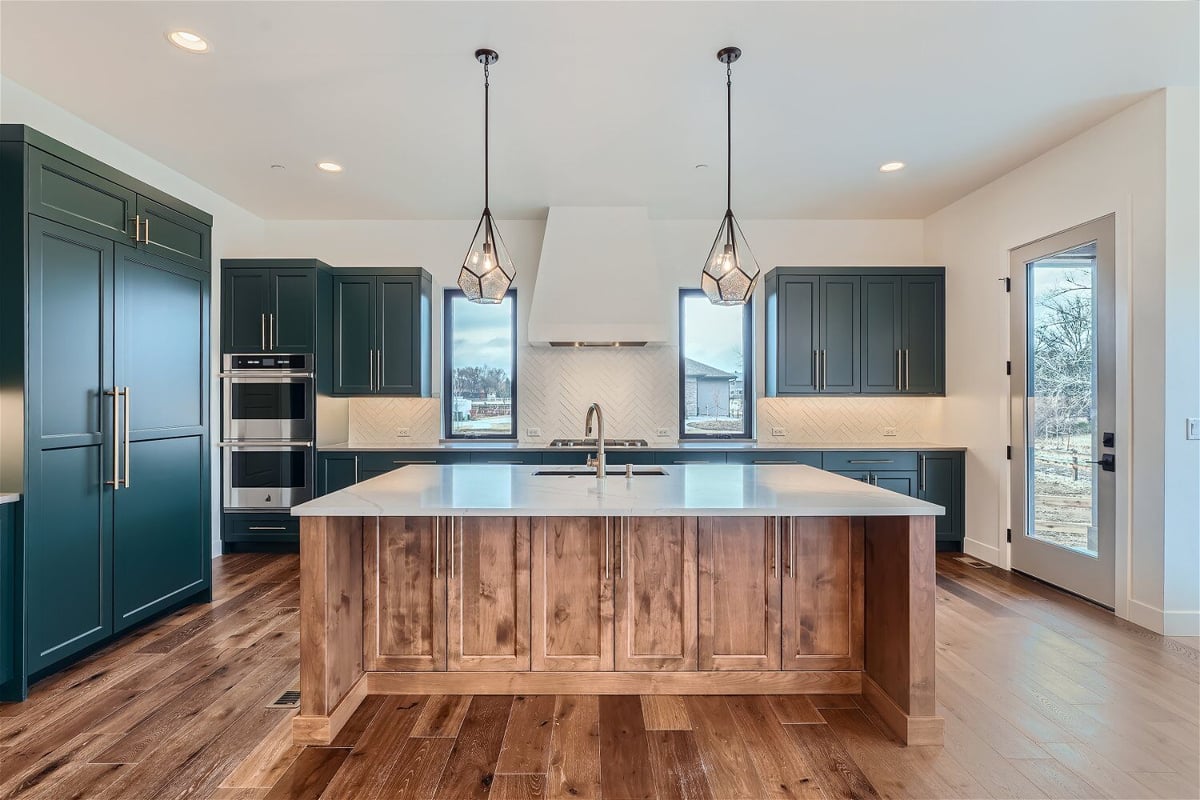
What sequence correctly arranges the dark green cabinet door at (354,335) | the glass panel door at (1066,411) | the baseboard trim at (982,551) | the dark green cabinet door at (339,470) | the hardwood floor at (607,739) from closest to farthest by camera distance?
the hardwood floor at (607,739)
the glass panel door at (1066,411)
the baseboard trim at (982,551)
the dark green cabinet door at (339,470)
the dark green cabinet door at (354,335)

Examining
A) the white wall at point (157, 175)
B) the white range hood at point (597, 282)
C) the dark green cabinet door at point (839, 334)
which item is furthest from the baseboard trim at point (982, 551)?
the white wall at point (157, 175)

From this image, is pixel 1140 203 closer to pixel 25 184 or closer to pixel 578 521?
pixel 578 521

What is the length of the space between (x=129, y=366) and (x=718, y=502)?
9.74ft

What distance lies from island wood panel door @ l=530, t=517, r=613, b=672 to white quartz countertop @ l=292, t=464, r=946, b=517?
0.18 metres

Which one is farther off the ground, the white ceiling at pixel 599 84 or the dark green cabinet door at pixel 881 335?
the white ceiling at pixel 599 84

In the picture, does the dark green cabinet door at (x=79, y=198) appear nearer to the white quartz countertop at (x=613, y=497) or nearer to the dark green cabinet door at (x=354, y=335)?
the white quartz countertop at (x=613, y=497)

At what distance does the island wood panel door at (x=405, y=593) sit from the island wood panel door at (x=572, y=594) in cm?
40

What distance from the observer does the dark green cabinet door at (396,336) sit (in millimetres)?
5035

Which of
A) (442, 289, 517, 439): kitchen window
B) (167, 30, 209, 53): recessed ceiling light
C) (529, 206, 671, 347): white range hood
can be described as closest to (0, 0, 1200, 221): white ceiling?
(167, 30, 209, 53): recessed ceiling light

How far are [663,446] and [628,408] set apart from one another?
21.5 inches

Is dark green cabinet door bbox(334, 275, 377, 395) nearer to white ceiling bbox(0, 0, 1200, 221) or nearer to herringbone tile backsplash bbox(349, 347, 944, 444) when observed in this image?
herringbone tile backsplash bbox(349, 347, 944, 444)

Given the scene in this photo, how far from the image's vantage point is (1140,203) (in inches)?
128

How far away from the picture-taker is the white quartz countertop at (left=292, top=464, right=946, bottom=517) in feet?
Answer: 6.65

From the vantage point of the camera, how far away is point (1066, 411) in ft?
12.4
